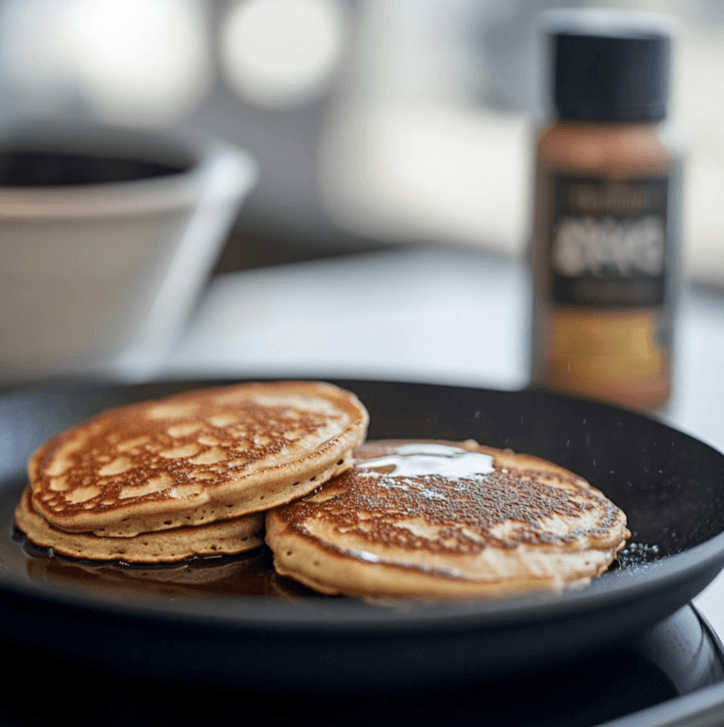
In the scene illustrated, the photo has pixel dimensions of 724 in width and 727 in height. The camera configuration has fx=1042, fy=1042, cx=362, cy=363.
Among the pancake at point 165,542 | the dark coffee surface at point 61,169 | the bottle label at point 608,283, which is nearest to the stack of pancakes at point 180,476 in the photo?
the pancake at point 165,542

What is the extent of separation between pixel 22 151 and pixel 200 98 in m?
4.04

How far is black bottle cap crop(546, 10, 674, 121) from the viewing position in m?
1.16

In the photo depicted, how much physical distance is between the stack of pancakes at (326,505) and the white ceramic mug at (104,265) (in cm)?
37

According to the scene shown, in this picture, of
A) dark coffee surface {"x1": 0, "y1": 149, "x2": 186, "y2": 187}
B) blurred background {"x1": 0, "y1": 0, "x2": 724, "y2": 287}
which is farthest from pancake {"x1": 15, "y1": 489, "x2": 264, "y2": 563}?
blurred background {"x1": 0, "y1": 0, "x2": 724, "y2": 287}

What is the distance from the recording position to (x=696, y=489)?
78cm

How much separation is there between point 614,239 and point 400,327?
594mm

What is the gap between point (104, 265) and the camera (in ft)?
4.07

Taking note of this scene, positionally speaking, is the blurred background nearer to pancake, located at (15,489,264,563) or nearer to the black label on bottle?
the black label on bottle

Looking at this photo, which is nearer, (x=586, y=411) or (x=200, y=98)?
(x=586, y=411)

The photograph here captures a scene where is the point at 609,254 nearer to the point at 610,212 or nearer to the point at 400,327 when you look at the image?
the point at 610,212

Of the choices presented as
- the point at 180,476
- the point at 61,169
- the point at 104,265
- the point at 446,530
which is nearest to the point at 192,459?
the point at 180,476

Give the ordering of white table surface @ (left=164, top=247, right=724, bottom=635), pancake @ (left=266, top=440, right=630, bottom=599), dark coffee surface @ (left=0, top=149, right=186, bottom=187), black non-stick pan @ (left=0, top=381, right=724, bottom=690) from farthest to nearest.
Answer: dark coffee surface @ (left=0, top=149, right=186, bottom=187)
white table surface @ (left=164, top=247, right=724, bottom=635)
pancake @ (left=266, top=440, right=630, bottom=599)
black non-stick pan @ (left=0, top=381, right=724, bottom=690)

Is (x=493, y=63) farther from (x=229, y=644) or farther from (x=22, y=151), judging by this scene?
(x=229, y=644)

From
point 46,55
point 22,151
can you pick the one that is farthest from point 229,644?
point 46,55
